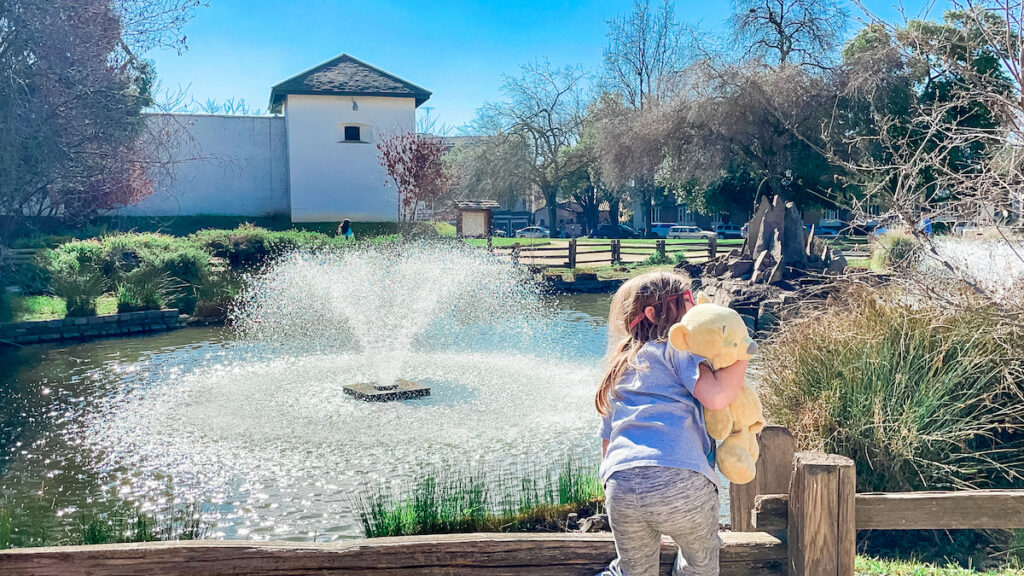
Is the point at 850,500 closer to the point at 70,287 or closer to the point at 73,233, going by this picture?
the point at 70,287

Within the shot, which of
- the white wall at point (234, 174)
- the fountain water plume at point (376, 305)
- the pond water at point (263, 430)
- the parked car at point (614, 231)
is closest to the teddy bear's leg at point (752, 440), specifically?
the pond water at point (263, 430)

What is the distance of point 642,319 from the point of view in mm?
2836

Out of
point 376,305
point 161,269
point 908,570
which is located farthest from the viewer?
point 161,269

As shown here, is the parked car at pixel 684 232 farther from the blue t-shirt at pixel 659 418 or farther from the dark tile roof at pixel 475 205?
the blue t-shirt at pixel 659 418

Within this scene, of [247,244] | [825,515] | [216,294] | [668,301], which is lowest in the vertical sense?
[216,294]

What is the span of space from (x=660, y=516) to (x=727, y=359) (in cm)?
55

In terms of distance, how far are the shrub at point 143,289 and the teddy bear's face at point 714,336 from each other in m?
14.9

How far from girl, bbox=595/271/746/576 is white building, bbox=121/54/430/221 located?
102 ft

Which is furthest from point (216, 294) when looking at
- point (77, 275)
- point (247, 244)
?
point (247, 244)

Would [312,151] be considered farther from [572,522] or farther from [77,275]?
[572,522]

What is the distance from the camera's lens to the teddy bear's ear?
2623mm

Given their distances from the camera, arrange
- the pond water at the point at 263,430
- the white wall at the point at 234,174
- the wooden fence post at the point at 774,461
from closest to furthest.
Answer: the wooden fence post at the point at 774,461, the pond water at the point at 263,430, the white wall at the point at 234,174

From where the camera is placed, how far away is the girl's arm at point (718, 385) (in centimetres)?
262

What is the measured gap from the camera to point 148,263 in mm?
16375
